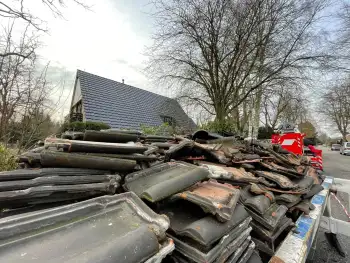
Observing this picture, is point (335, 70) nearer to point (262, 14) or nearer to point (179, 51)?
point (262, 14)

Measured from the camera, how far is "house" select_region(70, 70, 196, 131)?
491 inches

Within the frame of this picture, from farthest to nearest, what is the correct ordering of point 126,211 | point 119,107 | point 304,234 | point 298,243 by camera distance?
point 119,107 → point 304,234 → point 298,243 → point 126,211

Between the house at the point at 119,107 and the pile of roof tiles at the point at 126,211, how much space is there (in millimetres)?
10477

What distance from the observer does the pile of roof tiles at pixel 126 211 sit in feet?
2.66

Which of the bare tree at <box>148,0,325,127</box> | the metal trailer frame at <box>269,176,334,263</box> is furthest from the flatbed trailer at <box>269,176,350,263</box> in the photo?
the bare tree at <box>148,0,325,127</box>

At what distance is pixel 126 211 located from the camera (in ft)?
3.55

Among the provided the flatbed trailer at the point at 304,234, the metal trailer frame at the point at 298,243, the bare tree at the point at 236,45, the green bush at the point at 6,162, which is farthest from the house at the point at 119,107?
the metal trailer frame at the point at 298,243

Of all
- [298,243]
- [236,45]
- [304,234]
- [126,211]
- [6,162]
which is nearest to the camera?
[126,211]

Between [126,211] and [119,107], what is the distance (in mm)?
13551

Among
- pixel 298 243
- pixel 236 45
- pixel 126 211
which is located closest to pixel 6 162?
pixel 126 211

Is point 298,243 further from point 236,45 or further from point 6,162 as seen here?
point 236,45

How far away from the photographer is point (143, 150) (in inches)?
75.7

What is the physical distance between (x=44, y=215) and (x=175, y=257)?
2.13ft

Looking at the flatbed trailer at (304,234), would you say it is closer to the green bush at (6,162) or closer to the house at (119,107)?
the green bush at (6,162)
